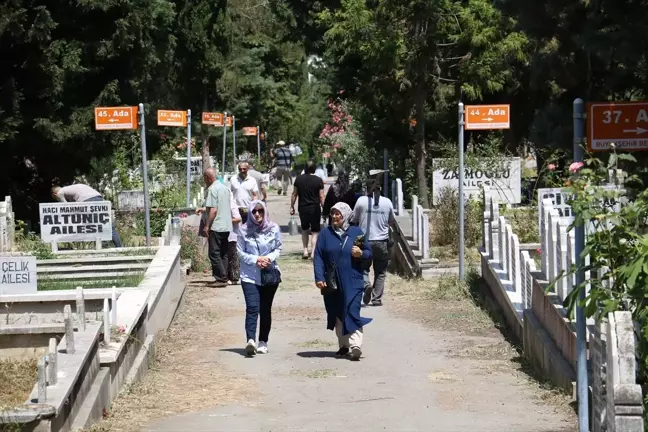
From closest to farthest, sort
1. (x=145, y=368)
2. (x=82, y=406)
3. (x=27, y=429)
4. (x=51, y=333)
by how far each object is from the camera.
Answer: (x=27, y=429) → (x=82, y=406) → (x=51, y=333) → (x=145, y=368)

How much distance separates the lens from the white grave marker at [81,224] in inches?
702

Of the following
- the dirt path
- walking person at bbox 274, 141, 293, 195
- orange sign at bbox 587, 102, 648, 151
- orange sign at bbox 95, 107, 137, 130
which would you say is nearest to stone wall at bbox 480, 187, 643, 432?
the dirt path

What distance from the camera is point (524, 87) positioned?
32.1m

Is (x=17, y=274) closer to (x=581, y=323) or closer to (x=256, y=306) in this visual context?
(x=256, y=306)

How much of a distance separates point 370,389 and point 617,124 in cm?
367

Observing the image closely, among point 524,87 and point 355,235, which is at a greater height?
point 524,87

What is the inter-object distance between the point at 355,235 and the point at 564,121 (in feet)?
9.49

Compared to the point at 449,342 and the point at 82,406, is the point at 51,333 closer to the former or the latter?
the point at 82,406

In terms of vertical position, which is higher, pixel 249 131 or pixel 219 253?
pixel 249 131

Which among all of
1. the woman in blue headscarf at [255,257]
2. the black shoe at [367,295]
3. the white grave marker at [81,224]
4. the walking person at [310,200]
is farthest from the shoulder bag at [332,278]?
the walking person at [310,200]

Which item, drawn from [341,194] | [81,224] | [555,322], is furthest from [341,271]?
[341,194]

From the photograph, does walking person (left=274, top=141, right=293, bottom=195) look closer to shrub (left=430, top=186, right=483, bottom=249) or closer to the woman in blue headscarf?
shrub (left=430, top=186, right=483, bottom=249)

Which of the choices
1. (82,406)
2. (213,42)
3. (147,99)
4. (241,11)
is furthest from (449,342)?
(241,11)

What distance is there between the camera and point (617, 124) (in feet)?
27.5
